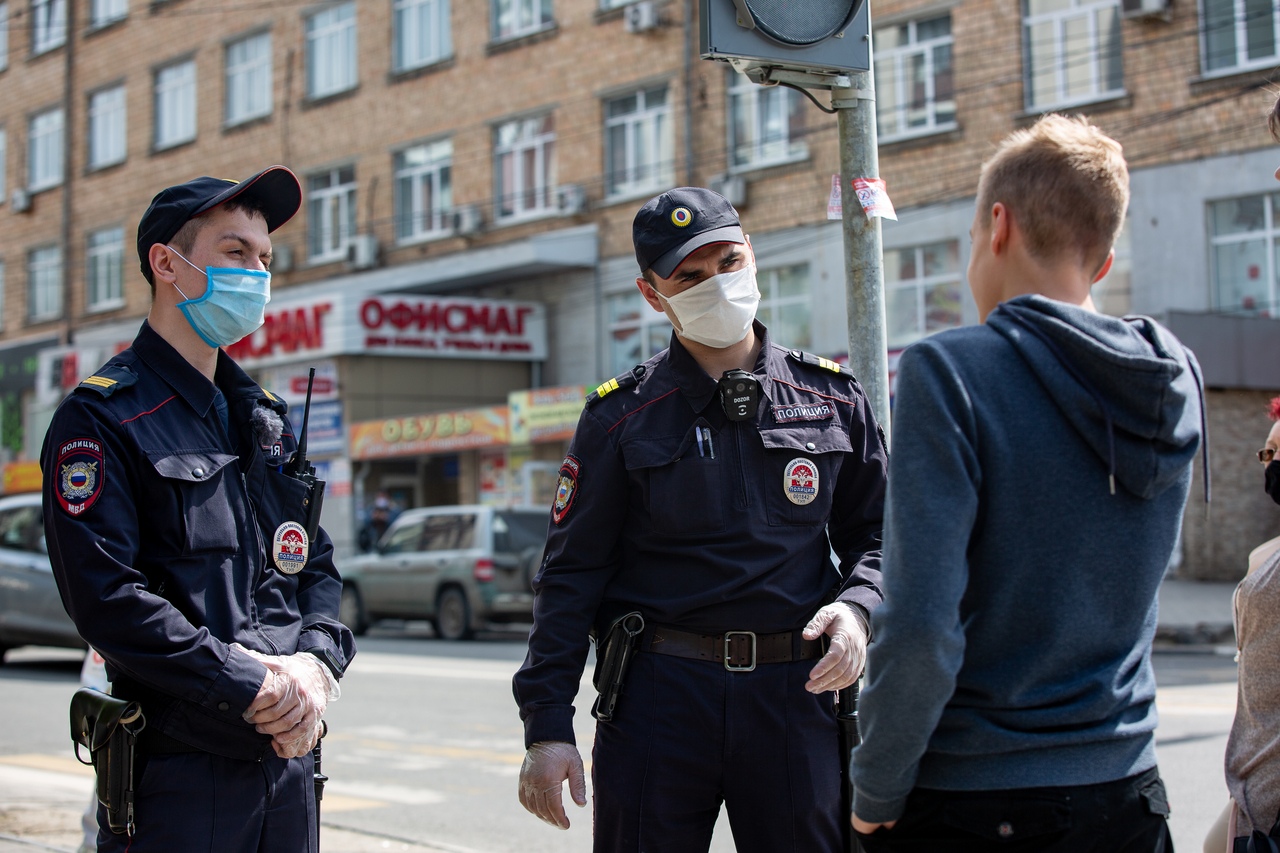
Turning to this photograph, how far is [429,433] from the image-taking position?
26.4m

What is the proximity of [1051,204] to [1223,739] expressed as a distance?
7081 mm

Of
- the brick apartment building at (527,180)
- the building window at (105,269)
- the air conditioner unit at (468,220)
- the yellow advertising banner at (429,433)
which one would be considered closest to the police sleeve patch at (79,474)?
the brick apartment building at (527,180)

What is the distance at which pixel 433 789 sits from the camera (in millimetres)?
8070

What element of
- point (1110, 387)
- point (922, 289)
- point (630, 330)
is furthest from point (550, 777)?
point (630, 330)

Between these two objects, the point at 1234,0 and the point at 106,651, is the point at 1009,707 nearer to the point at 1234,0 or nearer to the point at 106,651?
the point at 106,651

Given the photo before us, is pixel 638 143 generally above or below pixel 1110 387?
above

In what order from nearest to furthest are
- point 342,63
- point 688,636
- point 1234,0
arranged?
point 688,636
point 1234,0
point 342,63

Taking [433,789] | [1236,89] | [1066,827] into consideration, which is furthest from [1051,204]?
[1236,89]

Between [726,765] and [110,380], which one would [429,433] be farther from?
[726,765]

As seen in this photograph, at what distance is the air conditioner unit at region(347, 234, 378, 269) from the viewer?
1178 inches

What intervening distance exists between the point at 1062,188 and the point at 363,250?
28.7 m

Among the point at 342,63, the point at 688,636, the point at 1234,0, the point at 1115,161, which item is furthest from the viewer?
the point at 342,63

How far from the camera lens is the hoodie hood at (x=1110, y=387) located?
2.11 meters

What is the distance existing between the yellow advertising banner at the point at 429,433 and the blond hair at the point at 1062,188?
76.4 feet
